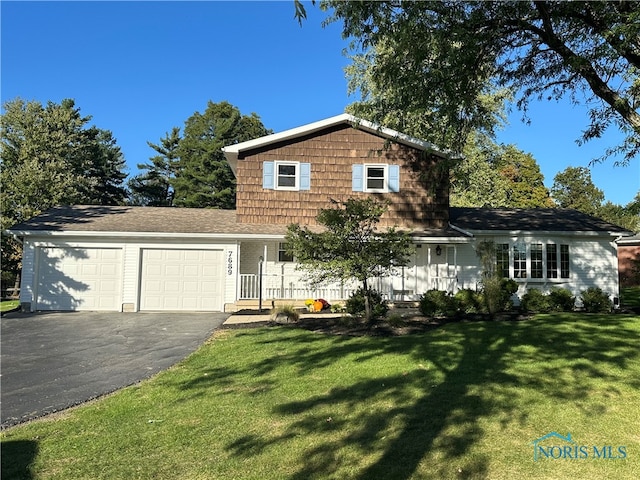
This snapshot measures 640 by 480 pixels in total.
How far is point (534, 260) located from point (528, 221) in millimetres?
1993

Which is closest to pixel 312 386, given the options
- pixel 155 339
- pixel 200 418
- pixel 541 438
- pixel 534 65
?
pixel 200 418

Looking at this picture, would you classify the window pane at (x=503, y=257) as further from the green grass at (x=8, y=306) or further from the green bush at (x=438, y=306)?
the green grass at (x=8, y=306)

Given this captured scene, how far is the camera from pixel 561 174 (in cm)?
4934

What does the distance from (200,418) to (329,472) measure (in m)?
2.07

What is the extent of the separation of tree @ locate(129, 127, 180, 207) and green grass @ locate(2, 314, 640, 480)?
40.5 m

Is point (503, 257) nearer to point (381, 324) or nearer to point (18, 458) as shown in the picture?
point (381, 324)

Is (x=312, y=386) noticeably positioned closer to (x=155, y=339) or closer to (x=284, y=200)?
(x=155, y=339)

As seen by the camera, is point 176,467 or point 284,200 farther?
point 284,200

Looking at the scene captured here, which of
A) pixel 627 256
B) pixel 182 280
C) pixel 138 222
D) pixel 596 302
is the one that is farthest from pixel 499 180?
pixel 138 222

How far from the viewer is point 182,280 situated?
607 inches

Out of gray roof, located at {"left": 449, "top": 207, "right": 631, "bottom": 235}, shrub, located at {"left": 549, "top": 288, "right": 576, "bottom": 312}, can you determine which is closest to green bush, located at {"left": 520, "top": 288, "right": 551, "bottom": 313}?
shrub, located at {"left": 549, "top": 288, "right": 576, "bottom": 312}

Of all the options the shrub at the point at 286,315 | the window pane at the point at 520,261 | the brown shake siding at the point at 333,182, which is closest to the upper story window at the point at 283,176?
the brown shake siding at the point at 333,182

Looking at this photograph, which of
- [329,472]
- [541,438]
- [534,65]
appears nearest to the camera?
[329,472]

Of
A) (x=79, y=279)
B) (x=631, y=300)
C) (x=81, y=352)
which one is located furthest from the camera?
(x=631, y=300)
